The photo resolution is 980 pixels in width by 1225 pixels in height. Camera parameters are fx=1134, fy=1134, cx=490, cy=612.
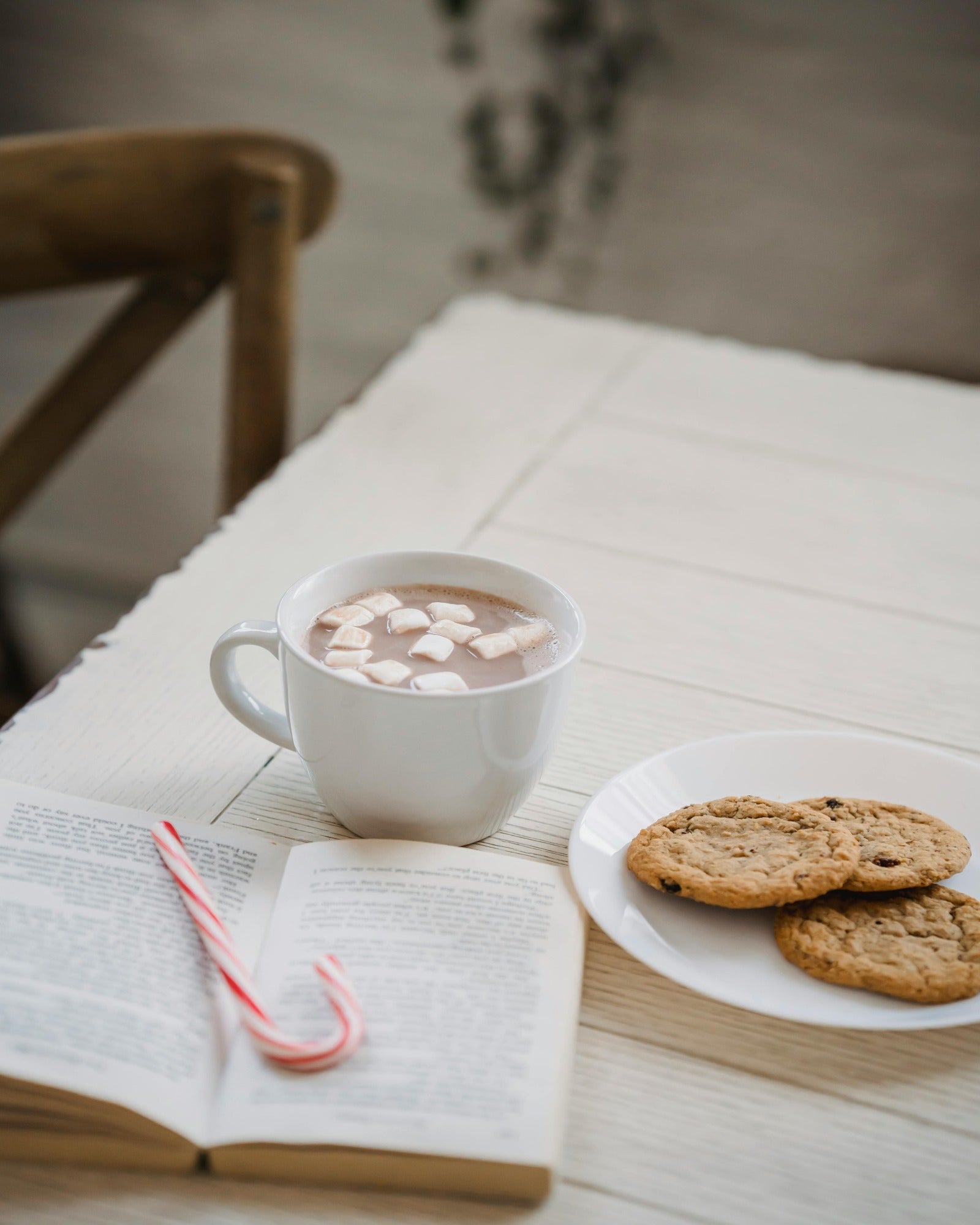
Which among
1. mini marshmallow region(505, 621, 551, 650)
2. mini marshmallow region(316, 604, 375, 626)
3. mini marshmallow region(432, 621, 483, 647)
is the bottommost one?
mini marshmallow region(505, 621, 551, 650)

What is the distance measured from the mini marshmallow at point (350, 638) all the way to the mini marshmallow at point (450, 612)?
46 mm

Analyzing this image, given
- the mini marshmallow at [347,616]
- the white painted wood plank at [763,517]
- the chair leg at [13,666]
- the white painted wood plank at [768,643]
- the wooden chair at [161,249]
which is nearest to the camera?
the mini marshmallow at [347,616]

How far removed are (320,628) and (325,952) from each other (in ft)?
0.63

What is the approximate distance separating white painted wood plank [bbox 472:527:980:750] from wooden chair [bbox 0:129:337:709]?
65 cm

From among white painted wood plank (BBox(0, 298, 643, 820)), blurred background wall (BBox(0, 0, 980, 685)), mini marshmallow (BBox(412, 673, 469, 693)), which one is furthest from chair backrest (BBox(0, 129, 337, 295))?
mini marshmallow (BBox(412, 673, 469, 693))

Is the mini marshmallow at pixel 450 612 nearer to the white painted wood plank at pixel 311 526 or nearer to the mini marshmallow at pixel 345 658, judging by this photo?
the mini marshmallow at pixel 345 658

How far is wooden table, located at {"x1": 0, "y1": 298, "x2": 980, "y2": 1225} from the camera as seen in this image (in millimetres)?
493

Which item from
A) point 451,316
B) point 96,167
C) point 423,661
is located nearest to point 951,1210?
point 423,661

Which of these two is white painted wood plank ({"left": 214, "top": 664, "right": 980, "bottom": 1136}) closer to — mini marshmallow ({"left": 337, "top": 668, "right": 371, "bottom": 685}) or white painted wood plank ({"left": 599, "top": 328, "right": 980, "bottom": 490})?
mini marshmallow ({"left": 337, "top": 668, "right": 371, "bottom": 685})

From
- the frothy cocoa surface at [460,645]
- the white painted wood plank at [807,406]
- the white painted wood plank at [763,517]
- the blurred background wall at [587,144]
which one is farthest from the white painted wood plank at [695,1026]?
the blurred background wall at [587,144]

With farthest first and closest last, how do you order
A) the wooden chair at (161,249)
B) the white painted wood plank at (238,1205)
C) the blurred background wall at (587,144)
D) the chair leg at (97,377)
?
the blurred background wall at (587,144) < the chair leg at (97,377) < the wooden chair at (161,249) < the white painted wood plank at (238,1205)

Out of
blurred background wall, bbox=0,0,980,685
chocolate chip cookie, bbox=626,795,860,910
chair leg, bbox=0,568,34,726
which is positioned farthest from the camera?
chair leg, bbox=0,568,34,726

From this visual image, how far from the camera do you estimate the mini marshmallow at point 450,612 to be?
0.68m

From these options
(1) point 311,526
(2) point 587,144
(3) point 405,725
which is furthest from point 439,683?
(2) point 587,144
